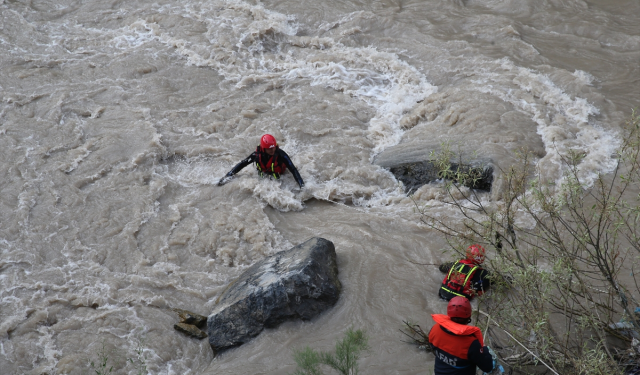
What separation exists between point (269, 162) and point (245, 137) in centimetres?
149

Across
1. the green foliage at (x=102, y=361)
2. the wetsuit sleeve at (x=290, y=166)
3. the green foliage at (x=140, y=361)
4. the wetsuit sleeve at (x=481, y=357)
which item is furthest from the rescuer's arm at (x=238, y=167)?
the wetsuit sleeve at (x=481, y=357)

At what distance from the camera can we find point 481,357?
11.3 ft

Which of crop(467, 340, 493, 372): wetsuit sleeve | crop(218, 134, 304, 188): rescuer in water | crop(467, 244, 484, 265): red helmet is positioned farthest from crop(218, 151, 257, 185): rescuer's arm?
crop(467, 340, 493, 372): wetsuit sleeve

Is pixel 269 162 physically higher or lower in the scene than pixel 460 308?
lower

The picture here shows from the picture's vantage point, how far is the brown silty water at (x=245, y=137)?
208 inches

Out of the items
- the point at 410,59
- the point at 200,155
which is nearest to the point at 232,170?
the point at 200,155

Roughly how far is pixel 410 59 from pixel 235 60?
3.81 m

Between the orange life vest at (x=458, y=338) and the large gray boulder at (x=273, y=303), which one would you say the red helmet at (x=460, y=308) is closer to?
the orange life vest at (x=458, y=338)

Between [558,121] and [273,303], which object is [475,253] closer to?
[273,303]

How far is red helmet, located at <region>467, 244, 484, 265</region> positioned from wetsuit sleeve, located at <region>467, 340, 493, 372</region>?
3.84ft

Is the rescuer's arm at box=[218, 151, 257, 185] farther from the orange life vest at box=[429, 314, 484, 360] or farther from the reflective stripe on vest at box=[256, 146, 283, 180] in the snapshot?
the orange life vest at box=[429, 314, 484, 360]

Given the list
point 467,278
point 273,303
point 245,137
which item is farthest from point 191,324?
point 245,137

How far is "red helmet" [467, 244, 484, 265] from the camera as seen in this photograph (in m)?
4.56

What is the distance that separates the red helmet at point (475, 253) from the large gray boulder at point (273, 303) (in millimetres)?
1461
